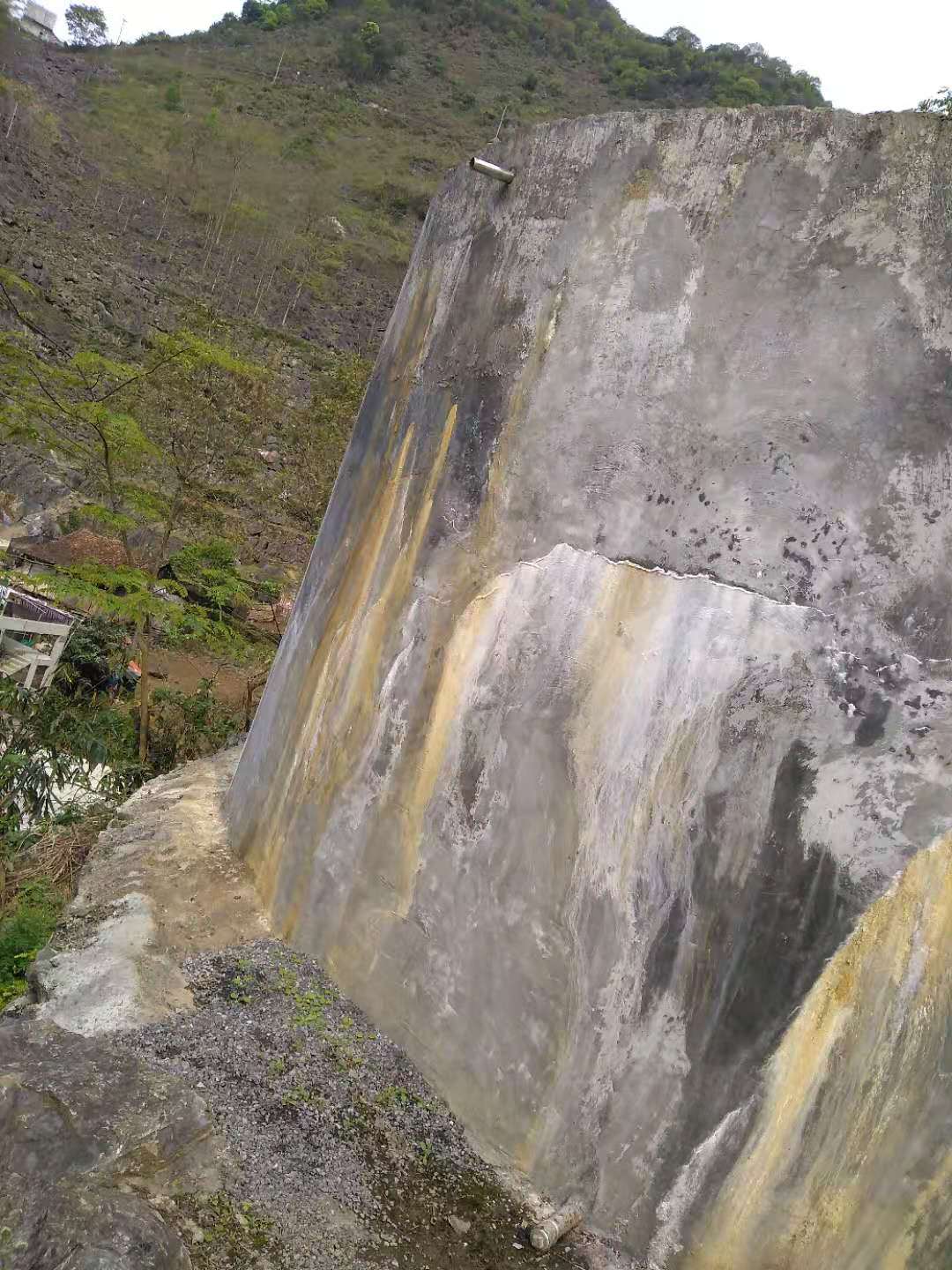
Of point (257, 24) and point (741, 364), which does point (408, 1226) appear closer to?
point (741, 364)

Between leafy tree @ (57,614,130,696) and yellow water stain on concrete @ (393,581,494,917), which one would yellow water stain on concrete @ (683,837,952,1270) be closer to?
yellow water stain on concrete @ (393,581,494,917)

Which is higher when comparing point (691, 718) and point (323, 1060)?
point (691, 718)

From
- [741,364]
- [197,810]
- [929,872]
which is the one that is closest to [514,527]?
[741,364]

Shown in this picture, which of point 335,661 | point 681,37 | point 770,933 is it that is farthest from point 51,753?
point 681,37

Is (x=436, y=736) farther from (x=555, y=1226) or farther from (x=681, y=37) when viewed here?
(x=681, y=37)

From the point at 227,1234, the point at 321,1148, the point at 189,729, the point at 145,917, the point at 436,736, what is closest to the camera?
the point at 227,1234

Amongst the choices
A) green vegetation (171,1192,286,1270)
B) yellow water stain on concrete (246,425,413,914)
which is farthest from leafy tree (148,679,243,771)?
green vegetation (171,1192,286,1270)
